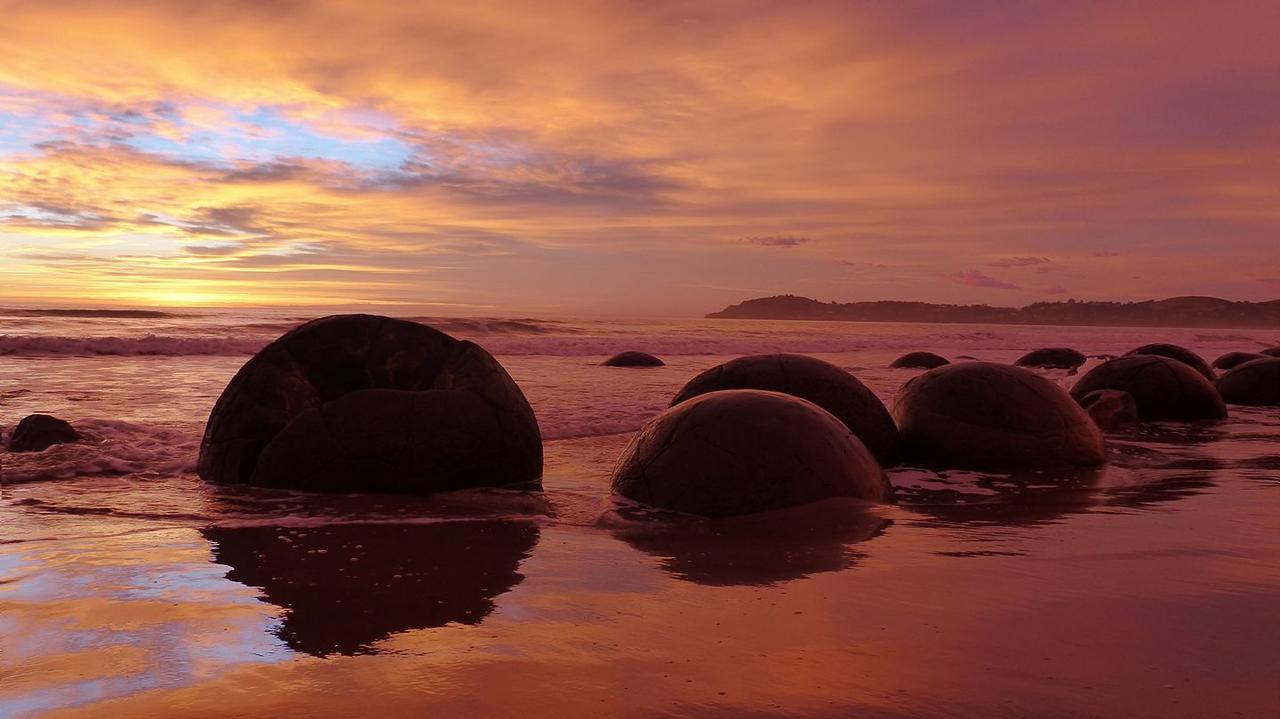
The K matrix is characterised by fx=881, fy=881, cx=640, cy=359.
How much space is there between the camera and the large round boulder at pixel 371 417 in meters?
5.69

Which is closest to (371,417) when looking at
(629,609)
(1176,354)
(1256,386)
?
(629,609)

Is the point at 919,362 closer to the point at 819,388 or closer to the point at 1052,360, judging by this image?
the point at 1052,360

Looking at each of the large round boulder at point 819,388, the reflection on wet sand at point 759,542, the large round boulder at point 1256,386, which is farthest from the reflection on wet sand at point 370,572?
the large round boulder at point 1256,386

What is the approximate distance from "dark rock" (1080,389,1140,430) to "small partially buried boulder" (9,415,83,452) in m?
9.62

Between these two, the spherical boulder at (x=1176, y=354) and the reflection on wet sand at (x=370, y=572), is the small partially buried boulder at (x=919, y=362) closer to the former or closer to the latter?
the spherical boulder at (x=1176, y=354)

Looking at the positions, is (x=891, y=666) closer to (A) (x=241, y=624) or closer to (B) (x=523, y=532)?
(A) (x=241, y=624)

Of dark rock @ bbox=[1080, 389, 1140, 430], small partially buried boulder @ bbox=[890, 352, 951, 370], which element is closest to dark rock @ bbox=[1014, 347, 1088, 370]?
small partially buried boulder @ bbox=[890, 352, 951, 370]

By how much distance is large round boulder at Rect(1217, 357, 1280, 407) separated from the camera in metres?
12.2

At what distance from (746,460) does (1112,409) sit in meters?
6.35

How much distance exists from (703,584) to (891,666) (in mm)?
1045

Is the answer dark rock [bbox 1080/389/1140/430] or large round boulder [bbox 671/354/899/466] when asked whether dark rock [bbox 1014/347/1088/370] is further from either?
large round boulder [bbox 671/354/899/466]

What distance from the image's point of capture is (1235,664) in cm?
256

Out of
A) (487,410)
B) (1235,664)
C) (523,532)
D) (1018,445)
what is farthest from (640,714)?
(1018,445)

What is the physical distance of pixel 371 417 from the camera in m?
5.76
